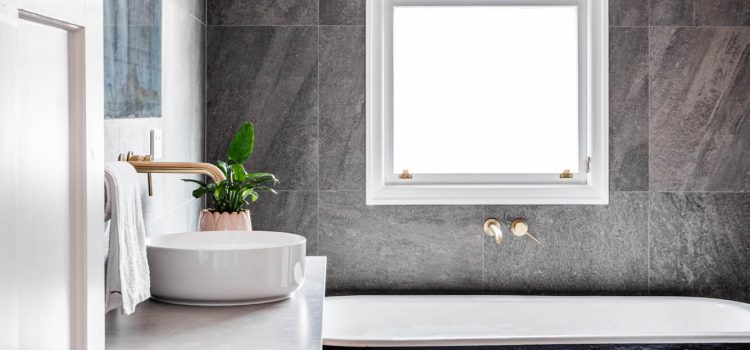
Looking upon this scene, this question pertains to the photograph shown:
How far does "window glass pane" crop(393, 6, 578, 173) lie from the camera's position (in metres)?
3.74

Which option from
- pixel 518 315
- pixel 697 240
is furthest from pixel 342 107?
pixel 697 240

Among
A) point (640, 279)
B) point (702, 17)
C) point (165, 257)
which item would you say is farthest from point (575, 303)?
point (165, 257)

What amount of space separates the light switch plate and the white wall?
0.03 metres

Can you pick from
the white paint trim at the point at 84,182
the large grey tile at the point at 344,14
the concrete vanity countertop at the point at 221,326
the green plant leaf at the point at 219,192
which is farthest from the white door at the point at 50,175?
the large grey tile at the point at 344,14

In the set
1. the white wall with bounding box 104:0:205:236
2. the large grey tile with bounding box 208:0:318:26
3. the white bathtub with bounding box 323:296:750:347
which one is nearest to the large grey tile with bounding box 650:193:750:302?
the white bathtub with bounding box 323:296:750:347

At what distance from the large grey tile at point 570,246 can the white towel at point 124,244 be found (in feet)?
7.58

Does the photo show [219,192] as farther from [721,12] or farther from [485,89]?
[721,12]

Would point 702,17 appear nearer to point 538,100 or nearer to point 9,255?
point 538,100

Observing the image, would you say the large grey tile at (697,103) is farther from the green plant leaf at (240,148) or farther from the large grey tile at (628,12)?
the green plant leaf at (240,148)

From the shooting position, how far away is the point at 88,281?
833 millimetres

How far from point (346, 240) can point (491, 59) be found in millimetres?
1026

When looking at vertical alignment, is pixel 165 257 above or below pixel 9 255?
below

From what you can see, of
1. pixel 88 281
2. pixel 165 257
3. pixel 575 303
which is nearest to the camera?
pixel 88 281

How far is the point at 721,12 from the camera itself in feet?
12.1
